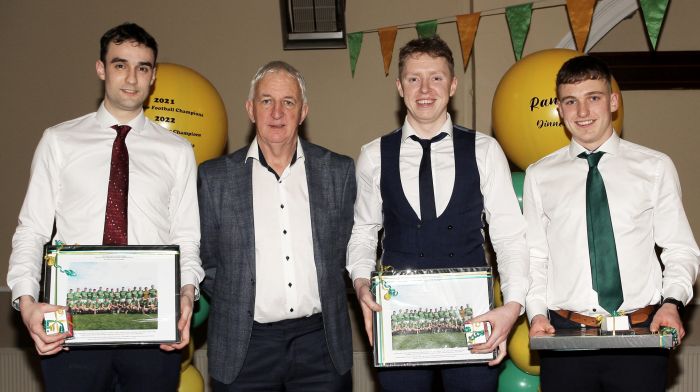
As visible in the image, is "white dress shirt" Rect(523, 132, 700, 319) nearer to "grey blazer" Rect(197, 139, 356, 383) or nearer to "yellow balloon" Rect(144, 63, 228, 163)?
"grey blazer" Rect(197, 139, 356, 383)

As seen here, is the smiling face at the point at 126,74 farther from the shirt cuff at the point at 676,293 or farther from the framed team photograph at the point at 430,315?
the shirt cuff at the point at 676,293

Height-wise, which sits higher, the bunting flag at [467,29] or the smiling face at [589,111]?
the bunting flag at [467,29]

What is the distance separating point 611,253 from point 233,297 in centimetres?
145

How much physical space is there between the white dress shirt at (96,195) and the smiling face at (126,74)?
91mm

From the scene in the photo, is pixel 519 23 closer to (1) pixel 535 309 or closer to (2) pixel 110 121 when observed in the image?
(1) pixel 535 309

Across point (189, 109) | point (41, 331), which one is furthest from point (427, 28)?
point (41, 331)

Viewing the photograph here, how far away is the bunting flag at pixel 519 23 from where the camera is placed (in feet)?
14.7

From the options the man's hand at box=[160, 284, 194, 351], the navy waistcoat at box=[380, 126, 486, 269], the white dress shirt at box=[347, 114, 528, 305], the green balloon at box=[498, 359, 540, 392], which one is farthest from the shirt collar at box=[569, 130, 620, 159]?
the man's hand at box=[160, 284, 194, 351]

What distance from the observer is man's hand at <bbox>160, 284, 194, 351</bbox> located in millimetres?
2682

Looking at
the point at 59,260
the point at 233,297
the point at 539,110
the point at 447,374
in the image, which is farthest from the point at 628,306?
the point at 59,260

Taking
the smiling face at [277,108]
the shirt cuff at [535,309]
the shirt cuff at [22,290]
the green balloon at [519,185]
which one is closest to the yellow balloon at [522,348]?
the green balloon at [519,185]

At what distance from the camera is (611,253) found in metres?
2.76

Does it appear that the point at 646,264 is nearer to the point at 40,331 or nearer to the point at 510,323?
the point at 510,323

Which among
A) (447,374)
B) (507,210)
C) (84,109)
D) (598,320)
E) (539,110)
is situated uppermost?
(84,109)
